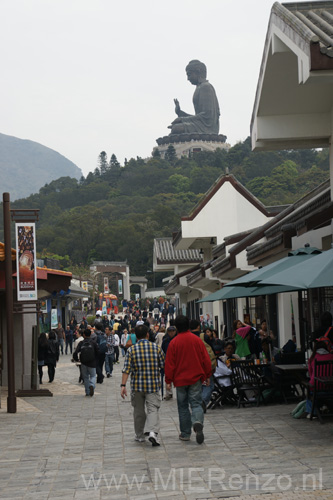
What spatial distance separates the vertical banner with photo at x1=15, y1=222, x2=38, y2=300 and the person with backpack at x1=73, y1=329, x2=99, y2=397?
1555 millimetres

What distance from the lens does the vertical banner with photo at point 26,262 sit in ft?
54.4

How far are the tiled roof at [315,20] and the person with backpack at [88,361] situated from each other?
867 centimetres

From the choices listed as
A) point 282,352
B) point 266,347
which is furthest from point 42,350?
point 282,352

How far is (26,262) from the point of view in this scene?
1667 cm

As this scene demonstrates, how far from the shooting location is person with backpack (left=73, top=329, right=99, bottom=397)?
55.6 feet

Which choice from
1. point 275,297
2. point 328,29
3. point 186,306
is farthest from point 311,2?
point 186,306

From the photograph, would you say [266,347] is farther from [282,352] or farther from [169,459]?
[169,459]

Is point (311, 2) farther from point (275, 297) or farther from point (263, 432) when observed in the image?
point (275, 297)

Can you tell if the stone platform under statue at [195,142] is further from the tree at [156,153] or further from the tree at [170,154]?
the tree at [156,153]

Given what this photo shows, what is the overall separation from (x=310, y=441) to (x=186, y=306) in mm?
41542

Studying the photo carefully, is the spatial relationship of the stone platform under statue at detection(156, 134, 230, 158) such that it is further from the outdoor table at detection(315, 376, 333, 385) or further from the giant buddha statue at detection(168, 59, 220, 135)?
the outdoor table at detection(315, 376, 333, 385)

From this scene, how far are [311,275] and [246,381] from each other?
186 inches

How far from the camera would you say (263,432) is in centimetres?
996

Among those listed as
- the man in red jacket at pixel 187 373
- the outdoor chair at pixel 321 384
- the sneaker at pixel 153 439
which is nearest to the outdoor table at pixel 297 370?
the outdoor chair at pixel 321 384
